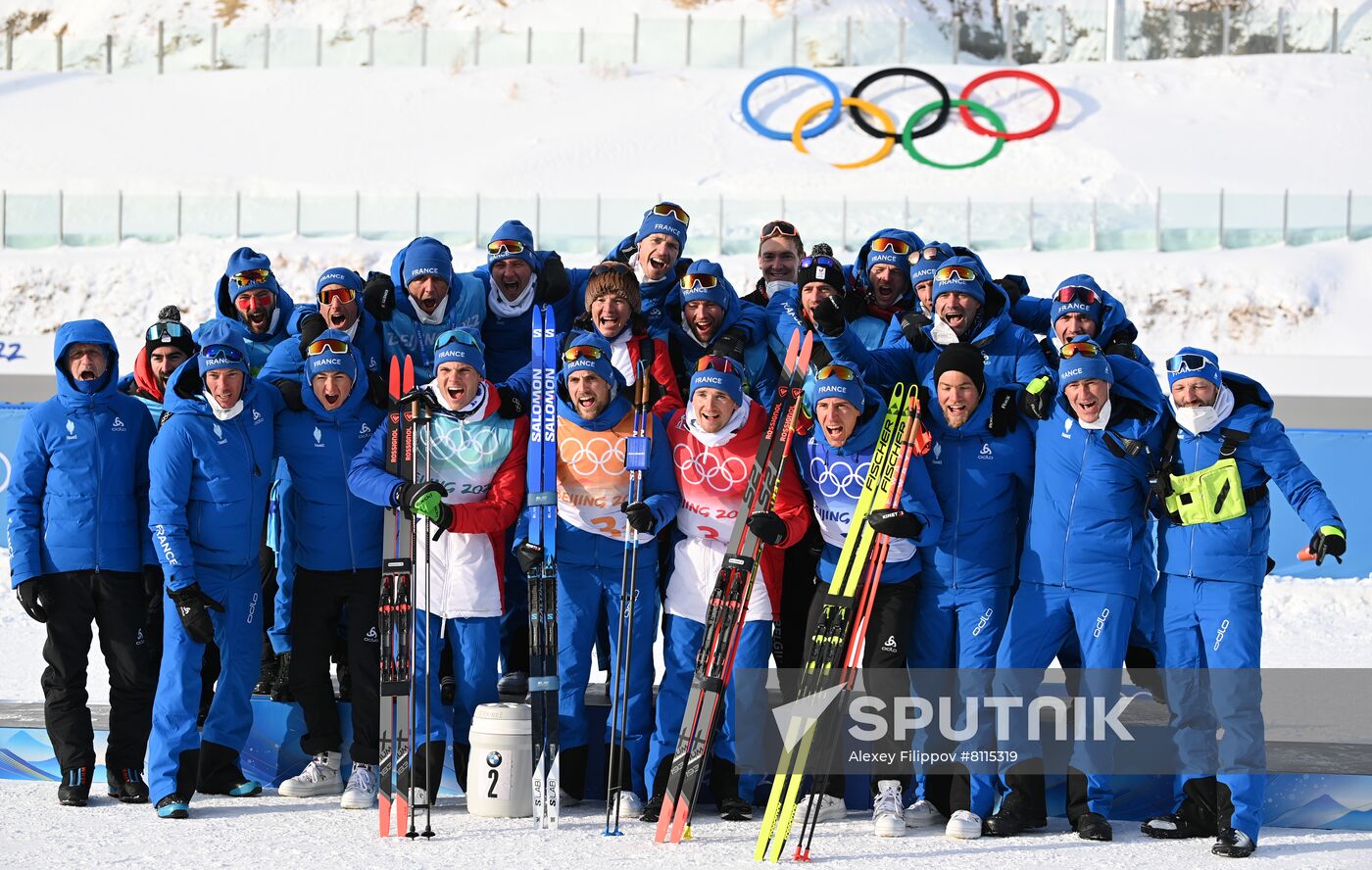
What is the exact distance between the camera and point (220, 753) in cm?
622

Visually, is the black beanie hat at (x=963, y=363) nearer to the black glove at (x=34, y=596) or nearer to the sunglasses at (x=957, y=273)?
the sunglasses at (x=957, y=273)

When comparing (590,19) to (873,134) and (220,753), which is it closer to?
(873,134)

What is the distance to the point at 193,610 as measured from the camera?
5.82 metres

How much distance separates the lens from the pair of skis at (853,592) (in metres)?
5.75

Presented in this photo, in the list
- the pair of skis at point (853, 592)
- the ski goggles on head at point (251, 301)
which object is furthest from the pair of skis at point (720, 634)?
the ski goggles on head at point (251, 301)

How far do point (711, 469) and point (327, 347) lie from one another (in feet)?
5.13

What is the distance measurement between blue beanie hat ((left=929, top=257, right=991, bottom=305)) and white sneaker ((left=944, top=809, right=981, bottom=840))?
203 centimetres

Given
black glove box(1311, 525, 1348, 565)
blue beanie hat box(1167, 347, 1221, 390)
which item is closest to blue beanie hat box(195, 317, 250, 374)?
blue beanie hat box(1167, 347, 1221, 390)

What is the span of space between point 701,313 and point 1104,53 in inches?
1714

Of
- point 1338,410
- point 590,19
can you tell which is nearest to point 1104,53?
point 590,19

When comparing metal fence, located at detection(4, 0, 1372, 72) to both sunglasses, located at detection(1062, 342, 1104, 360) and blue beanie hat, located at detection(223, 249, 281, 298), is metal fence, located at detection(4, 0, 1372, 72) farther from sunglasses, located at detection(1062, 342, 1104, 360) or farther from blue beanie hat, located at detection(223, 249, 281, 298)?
sunglasses, located at detection(1062, 342, 1104, 360)

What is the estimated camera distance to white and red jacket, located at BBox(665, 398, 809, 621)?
5949 mm

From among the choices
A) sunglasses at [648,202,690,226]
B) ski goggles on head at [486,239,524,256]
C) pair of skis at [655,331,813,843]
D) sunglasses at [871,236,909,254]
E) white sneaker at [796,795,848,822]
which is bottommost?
Result: white sneaker at [796,795,848,822]

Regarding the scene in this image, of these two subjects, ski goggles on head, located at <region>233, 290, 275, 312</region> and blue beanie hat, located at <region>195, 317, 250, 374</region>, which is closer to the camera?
blue beanie hat, located at <region>195, 317, 250, 374</region>
